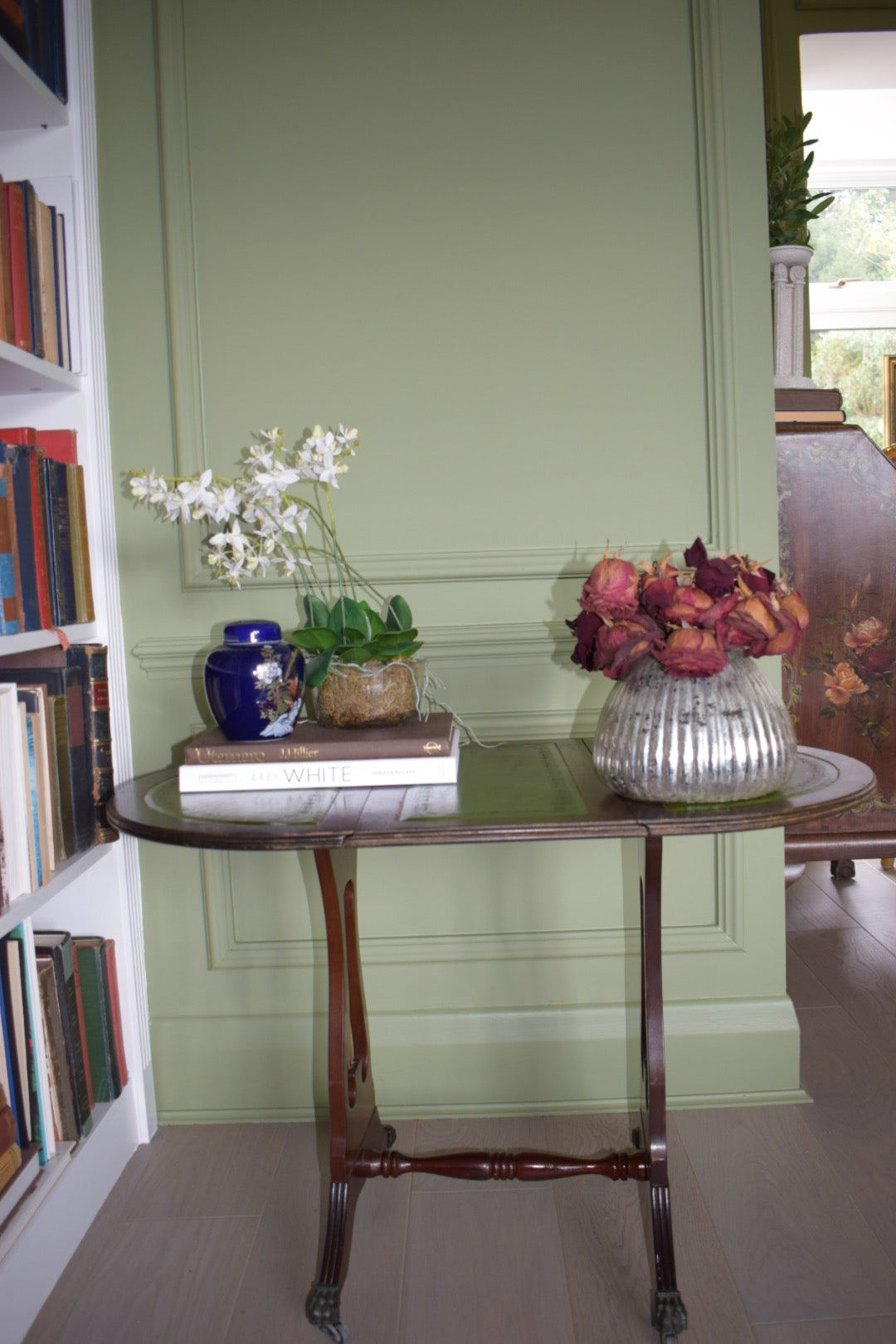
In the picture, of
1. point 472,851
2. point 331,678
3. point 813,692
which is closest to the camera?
point 331,678

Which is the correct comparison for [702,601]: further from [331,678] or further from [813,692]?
[813,692]

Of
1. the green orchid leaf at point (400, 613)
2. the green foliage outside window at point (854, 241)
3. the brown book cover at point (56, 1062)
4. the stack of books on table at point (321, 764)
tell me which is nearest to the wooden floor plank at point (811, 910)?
the green orchid leaf at point (400, 613)

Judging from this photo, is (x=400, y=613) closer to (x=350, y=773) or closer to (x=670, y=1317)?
(x=350, y=773)

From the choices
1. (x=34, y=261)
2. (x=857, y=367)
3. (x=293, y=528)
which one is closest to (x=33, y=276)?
(x=34, y=261)

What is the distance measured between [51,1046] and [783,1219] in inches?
44.3

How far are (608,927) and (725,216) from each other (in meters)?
1.26

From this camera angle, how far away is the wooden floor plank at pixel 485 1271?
4.51ft

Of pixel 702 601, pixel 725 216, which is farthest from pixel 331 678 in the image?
pixel 725 216

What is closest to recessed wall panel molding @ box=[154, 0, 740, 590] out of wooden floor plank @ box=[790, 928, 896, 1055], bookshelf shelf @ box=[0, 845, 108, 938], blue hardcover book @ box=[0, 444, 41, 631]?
blue hardcover book @ box=[0, 444, 41, 631]

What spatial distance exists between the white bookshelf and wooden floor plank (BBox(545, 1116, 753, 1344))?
0.73m

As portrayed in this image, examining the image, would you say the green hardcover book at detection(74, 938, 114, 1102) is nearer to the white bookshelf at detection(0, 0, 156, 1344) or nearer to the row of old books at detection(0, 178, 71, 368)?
the white bookshelf at detection(0, 0, 156, 1344)

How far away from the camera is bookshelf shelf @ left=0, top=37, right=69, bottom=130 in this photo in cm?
153

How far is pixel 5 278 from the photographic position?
4.99 feet

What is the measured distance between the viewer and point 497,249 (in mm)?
1828
